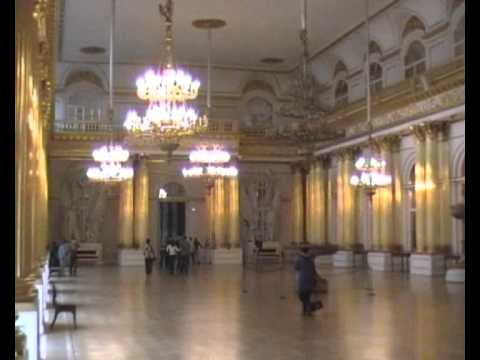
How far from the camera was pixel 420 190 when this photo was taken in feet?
78.7

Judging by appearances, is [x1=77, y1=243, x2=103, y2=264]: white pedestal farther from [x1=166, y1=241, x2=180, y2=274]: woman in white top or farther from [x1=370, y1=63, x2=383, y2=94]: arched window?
[x1=370, y1=63, x2=383, y2=94]: arched window

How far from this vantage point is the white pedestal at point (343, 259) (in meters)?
29.5

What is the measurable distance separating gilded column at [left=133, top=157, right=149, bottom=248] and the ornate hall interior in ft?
0.22

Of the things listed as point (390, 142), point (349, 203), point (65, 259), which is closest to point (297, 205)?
point (349, 203)

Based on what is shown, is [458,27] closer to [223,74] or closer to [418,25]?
[418,25]

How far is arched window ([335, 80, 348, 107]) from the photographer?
102 ft

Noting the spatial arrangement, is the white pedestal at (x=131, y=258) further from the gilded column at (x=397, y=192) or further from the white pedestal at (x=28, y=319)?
the white pedestal at (x=28, y=319)

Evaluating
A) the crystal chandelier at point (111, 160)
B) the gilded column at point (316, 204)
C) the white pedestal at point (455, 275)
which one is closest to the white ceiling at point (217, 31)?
the crystal chandelier at point (111, 160)

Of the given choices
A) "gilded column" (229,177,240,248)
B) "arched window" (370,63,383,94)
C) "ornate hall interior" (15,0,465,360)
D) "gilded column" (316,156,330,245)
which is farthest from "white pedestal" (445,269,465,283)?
"gilded column" (229,177,240,248)

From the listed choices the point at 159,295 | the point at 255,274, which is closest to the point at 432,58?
the point at 255,274

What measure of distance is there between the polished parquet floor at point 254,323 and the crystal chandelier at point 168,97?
3.40 m

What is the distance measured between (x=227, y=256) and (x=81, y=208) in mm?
6789
